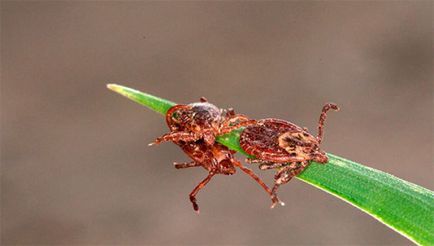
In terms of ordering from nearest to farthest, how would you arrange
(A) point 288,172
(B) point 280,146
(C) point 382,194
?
1. (C) point 382,194
2. (A) point 288,172
3. (B) point 280,146

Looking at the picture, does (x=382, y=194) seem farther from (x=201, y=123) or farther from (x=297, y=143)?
(x=201, y=123)

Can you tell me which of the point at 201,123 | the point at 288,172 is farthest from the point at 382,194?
the point at 201,123

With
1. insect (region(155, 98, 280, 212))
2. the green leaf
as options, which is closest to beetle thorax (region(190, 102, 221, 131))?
insect (region(155, 98, 280, 212))

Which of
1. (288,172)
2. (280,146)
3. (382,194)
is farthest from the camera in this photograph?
(280,146)

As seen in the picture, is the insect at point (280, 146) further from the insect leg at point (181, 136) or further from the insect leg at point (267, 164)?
the insect leg at point (181, 136)

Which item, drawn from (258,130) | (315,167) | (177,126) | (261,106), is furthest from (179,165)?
(261,106)

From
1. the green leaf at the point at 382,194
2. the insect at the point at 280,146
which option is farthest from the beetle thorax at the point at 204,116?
the green leaf at the point at 382,194

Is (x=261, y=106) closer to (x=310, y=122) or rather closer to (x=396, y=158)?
(x=310, y=122)
